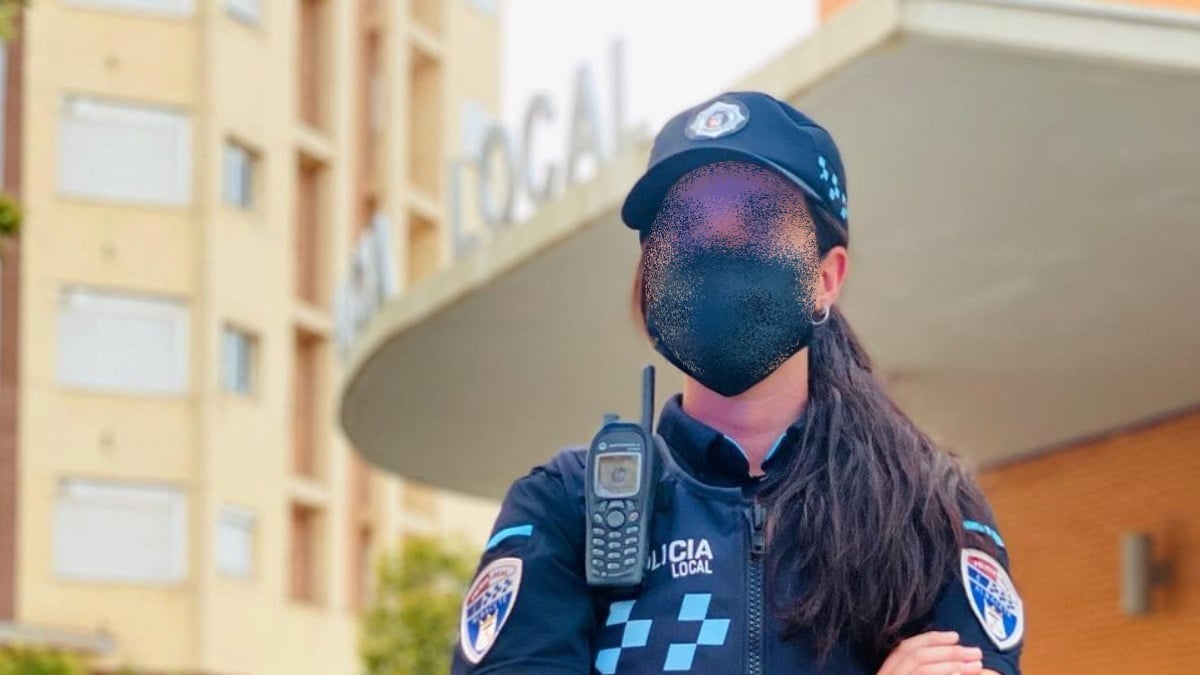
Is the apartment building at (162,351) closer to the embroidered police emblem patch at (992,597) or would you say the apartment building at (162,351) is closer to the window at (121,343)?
the window at (121,343)

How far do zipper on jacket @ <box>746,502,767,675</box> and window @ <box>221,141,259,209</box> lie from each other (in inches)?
1486

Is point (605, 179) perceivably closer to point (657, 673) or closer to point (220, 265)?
point (657, 673)

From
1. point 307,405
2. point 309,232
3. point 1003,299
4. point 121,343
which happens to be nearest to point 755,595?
point 1003,299

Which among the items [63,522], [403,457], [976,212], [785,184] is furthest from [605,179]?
[63,522]

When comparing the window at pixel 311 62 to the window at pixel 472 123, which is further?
the window at pixel 472 123

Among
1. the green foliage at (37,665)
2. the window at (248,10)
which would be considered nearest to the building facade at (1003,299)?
the green foliage at (37,665)

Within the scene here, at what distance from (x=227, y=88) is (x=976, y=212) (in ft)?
96.2

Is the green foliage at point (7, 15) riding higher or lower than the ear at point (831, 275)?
higher

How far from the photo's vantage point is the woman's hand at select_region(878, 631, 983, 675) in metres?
2.53

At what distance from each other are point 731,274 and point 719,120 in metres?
0.20

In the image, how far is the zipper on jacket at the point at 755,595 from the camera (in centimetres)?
256

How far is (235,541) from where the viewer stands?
39531mm

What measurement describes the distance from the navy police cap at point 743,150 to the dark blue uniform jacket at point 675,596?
0.25 meters

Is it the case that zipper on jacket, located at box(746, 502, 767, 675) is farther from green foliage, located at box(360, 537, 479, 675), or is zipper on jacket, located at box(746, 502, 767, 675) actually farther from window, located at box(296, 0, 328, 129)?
window, located at box(296, 0, 328, 129)
